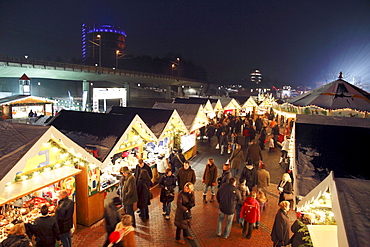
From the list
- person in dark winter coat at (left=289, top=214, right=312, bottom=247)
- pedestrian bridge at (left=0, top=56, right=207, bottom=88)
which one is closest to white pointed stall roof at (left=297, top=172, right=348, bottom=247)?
person in dark winter coat at (left=289, top=214, right=312, bottom=247)

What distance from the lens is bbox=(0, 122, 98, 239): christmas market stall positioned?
13.8ft

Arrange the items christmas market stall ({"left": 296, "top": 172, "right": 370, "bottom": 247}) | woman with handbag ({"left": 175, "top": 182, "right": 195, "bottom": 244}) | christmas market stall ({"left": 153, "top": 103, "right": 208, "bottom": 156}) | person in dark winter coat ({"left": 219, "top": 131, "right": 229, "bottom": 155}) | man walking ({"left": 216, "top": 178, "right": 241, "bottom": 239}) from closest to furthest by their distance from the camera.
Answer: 1. christmas market stall ({"left": 296, "top": 172, "right": 370, "bottom": 247})
2. woman with handbag ({"left": 175, "top": 182, "right": 195, "bottom": 244})
3. man walking ({"left": 216, "top": 178, "right": 241, "bottom": 239})
4. christmas market stall ({"left": 153, "top": 103, "right": 208, "bottom": 156})
5. person in dark winter coat ({"left": 219, "top": 131, "right": 229, "bottom": 155})

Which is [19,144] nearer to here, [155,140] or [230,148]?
[155,140]

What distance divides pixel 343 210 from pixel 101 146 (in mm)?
5869

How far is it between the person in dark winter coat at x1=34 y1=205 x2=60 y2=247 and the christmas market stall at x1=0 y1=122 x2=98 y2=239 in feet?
2.07

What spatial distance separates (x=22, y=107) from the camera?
64.1 feet

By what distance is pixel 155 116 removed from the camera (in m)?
10.3

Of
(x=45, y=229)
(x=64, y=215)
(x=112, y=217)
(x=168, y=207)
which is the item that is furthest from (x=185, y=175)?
(x=45, y=229)

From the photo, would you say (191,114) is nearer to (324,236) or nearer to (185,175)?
(185,175)

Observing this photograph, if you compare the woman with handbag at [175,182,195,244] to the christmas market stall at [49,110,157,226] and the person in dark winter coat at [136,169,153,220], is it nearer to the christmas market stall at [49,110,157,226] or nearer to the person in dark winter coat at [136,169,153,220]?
the person in dark winter coat at [136,169,153,220]

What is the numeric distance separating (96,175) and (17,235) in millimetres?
2722

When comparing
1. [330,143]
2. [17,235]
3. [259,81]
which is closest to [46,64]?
[17,235]

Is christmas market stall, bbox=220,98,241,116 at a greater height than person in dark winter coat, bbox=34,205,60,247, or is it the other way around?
christmas market stall, bbox=220,98,241,116

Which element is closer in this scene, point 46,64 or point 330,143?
point 330,143
